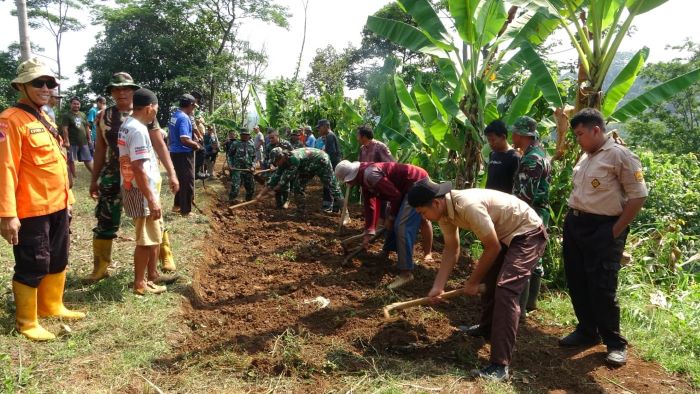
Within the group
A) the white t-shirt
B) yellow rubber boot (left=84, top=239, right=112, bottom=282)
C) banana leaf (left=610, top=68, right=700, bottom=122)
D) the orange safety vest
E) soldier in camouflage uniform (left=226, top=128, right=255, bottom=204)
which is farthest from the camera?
soldier in camouflage uniform (left=226, top=128, right=255, bottom=204)

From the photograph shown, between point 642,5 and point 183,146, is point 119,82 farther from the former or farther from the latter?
point 642,5

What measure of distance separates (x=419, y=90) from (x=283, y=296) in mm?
3392

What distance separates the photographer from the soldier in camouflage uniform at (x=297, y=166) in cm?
753

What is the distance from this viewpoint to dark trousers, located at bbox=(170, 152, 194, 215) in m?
6.90

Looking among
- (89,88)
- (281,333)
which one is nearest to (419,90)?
(281,333)

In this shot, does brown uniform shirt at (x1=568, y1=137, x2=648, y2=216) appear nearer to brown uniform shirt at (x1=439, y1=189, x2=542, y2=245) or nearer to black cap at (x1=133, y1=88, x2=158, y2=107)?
brown uniform shirt at (x1=439, y1=189, x2=542, y2=245)

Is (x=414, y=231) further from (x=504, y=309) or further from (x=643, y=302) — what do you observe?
(x=643, y=302)

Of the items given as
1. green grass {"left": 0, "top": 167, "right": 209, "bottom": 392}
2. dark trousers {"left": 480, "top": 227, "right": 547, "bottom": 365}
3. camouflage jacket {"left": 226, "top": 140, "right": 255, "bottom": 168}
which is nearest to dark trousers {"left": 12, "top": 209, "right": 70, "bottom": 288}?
green grass {"left": 0, "top": 167, "right": 209, "bottom": 392}

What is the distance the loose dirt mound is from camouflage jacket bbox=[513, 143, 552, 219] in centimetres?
117

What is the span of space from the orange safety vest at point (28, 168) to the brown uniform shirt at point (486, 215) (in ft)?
8.95

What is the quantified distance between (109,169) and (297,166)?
377 centimetres

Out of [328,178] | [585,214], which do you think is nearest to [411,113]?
[328,178]

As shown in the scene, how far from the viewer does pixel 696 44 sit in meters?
19.7

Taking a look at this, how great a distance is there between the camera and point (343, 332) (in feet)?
12.5
